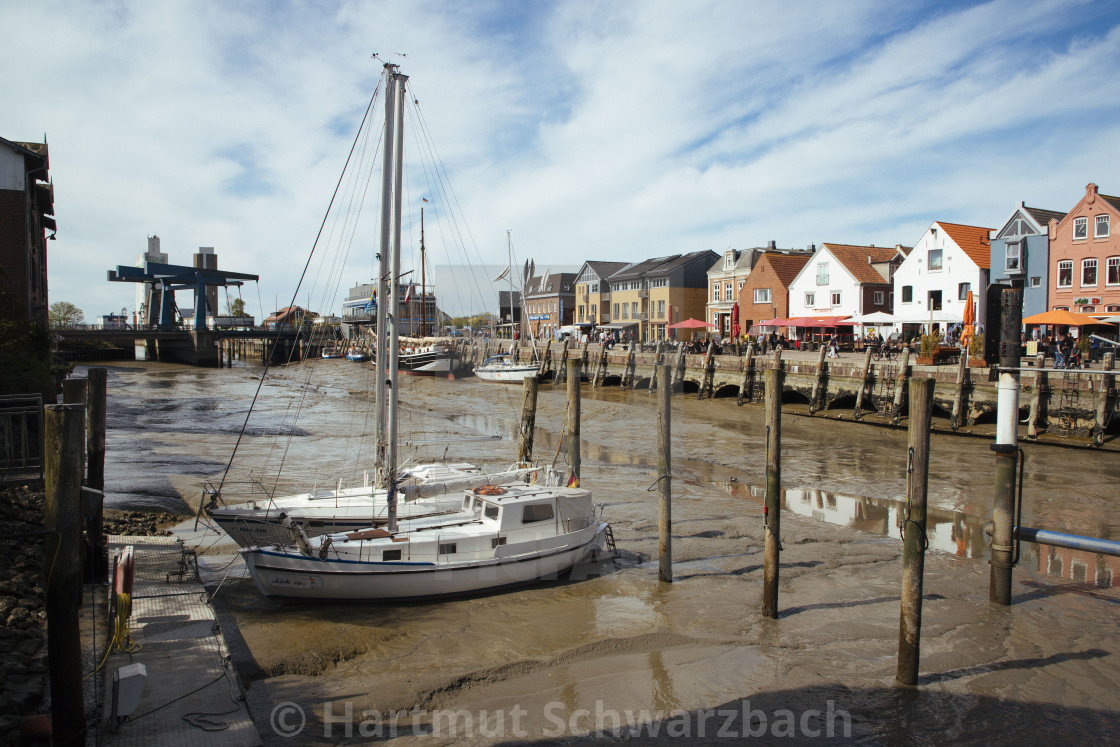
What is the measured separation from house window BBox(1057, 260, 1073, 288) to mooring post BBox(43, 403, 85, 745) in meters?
47.7

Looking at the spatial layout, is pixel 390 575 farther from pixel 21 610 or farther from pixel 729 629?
pixel 729 629

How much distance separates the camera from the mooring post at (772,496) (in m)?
10.7

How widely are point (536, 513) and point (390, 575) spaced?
293 centimetres

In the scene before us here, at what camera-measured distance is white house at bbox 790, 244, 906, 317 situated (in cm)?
5406

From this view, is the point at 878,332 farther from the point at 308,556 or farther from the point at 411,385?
the point at 308,556

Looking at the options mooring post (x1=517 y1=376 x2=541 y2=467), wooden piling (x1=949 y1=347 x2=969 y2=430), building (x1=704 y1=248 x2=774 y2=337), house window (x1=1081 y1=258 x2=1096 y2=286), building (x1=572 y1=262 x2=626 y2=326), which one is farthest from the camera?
building (x1=572 y1=262 x2=626 y2=326)

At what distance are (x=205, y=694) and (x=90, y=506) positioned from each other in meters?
4.63

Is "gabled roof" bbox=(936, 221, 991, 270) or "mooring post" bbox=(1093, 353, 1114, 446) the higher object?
"gabled roof" bbox=(936, 221, 991, 270)

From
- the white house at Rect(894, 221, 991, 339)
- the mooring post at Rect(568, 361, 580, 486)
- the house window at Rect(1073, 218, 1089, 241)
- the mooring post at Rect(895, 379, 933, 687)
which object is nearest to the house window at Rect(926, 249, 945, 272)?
the white house at Rect(894, 221, 991, 339)

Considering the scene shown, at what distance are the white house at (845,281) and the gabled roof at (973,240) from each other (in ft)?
23.8

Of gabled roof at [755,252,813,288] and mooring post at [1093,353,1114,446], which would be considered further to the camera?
gabled roof at [755,252,813,288]

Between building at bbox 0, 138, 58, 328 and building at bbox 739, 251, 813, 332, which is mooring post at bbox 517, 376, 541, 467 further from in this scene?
building at bbox 739, 251, 813, 332

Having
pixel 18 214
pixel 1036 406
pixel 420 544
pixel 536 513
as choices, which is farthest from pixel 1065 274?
pixel 18 214

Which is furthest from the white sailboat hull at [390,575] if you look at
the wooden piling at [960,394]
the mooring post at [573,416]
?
the wooden piling at [960,394]
